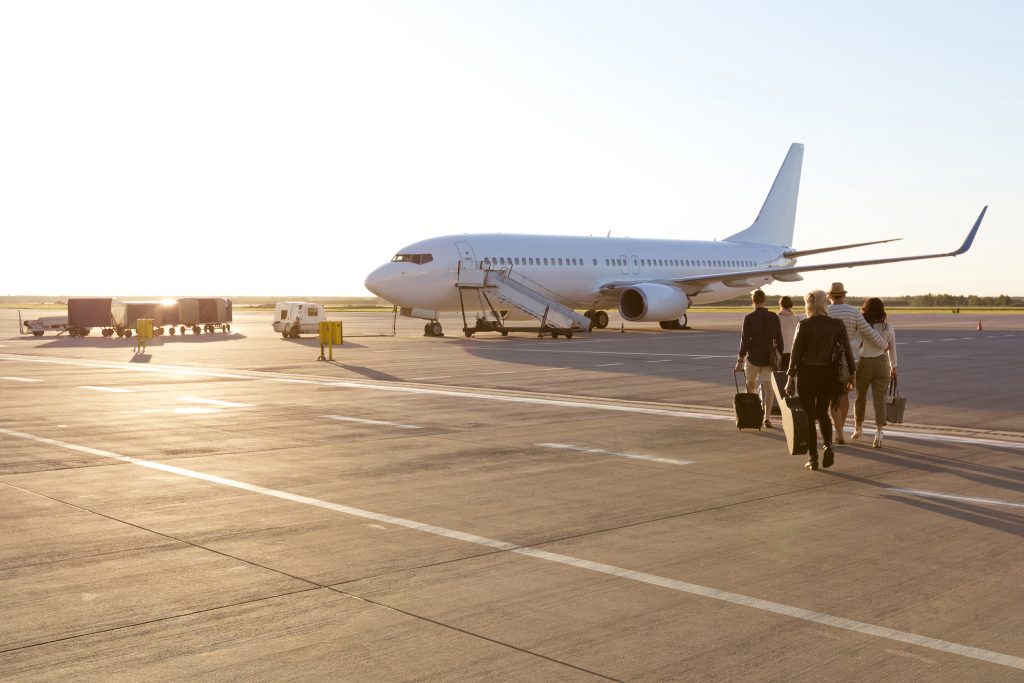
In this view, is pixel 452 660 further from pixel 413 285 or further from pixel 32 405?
pixel 413 285

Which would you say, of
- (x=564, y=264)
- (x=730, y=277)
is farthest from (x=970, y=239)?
(x=564, y=264)

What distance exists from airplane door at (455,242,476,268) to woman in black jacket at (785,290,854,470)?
29.8 metres

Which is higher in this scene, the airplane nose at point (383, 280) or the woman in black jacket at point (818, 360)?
the airplane nose at point (383, 280)

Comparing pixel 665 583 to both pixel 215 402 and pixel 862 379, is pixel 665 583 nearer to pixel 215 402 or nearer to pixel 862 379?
pixel 862 379

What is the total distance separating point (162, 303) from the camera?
48.6 metres

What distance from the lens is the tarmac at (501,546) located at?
5199 millimetres

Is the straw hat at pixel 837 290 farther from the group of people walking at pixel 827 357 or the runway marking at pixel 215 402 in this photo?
the runway marking at pixel 215 402

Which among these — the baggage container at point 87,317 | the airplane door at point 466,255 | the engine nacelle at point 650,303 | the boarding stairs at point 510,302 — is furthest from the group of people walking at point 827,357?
the baggage container at point 87,317

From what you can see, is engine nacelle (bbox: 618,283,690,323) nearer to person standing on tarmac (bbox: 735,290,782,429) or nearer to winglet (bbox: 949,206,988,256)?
winglet (bbox: 949,206,988,256)

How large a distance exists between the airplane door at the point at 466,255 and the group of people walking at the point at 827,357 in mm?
25894

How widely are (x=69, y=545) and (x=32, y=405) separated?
36.2 feet

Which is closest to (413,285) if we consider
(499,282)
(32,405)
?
(499,282)

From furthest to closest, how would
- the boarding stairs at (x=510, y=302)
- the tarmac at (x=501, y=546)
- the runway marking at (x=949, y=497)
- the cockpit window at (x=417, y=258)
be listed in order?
the boarding stairs at (x=510, y=302) < the cockpit window at (x=417, y=258) < the runway marking at (x=949, y=497) < the tarmac at (x=501, y=546)

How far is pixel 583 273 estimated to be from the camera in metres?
45.2
